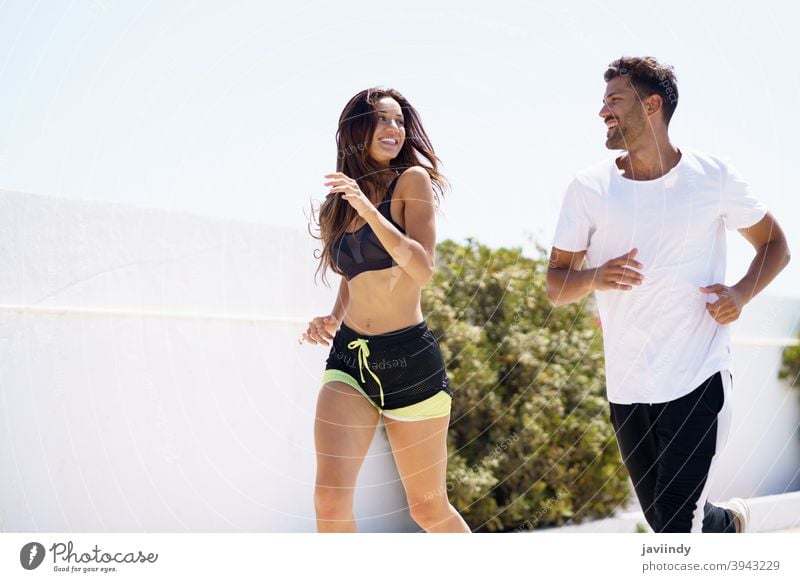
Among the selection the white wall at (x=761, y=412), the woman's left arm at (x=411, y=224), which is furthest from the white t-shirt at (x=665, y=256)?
the white wall at (x=761, y=412)

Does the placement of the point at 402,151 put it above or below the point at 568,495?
above

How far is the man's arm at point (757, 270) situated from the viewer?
11.5ft

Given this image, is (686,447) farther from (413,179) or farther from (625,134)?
(413,179)

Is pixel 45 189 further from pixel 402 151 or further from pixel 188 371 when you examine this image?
pixel 402 151

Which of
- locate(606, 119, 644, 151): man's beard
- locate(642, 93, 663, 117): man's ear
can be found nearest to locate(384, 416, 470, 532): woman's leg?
locate(606, 119, 644, 151): man's beard

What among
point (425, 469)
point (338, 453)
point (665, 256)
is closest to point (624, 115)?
point (665, 256)

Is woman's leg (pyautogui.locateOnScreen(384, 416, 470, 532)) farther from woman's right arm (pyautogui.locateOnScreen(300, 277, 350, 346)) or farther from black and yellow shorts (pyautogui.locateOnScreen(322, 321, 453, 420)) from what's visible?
woman's right arm (pyautogui.locateOnScreen(300, 277, 350, 346))

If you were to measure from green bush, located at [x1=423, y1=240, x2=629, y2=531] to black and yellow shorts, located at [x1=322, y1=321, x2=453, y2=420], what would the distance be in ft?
9.05

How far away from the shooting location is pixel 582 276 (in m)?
3.62

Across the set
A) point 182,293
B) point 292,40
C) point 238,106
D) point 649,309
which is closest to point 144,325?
point 182,293

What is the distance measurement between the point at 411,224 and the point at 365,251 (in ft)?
0.70

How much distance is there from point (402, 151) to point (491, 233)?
2496mm

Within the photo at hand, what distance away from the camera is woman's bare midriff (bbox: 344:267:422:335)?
358 centimetres

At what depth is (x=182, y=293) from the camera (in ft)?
18.9
